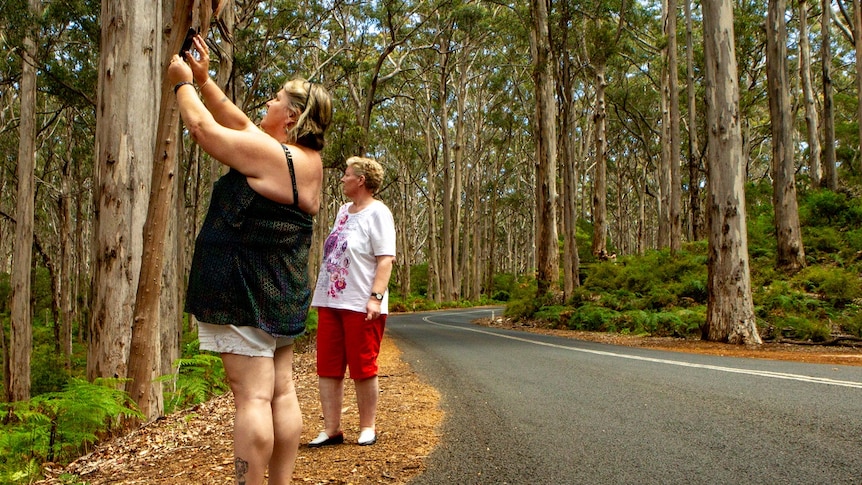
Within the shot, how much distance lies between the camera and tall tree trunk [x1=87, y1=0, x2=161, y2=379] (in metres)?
5.68

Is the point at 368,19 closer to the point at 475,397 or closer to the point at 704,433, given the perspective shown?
the point at 475,397

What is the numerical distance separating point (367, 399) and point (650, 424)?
1946mm

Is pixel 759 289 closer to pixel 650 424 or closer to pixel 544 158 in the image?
pixel 544 158

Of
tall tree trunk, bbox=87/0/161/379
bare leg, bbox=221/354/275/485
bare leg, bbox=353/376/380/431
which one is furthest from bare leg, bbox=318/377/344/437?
tall tree trunk, bbox=87/0/161/379

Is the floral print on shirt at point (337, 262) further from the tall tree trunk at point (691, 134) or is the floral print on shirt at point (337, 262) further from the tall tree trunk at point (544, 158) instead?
the tall tree trunk at point (691, 134)

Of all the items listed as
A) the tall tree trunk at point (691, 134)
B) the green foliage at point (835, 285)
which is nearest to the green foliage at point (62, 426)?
the green foliage at point (835, 285)

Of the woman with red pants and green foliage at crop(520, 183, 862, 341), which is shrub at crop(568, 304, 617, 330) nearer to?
green foliage at crop(520, 183, 862, 341)

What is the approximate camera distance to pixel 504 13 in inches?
1151

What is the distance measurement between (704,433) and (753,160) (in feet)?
164

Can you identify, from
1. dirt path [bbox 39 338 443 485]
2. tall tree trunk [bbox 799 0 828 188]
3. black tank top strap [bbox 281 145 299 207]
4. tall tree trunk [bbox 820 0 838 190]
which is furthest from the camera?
tall tree trunk [bbox 799 0 828 188]

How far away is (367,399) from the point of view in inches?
161

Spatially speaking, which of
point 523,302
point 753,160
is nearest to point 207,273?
point 523,302

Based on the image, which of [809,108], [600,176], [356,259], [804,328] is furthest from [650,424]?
[809,108]

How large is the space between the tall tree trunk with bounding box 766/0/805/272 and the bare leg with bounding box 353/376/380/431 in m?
14.8
